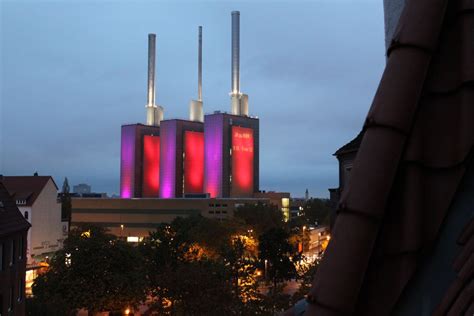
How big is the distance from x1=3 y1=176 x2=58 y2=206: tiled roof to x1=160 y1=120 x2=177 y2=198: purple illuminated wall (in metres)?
51.2

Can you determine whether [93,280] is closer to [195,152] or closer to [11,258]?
[11,258]

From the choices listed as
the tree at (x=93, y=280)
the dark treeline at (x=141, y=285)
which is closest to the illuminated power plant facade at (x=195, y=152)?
the dark treeline at (x=141, y=285)

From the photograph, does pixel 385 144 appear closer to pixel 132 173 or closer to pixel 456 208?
pixel 456 208

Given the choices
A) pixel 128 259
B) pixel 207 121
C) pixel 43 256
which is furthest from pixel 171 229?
pixel 207 121

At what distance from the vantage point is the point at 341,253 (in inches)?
92.5

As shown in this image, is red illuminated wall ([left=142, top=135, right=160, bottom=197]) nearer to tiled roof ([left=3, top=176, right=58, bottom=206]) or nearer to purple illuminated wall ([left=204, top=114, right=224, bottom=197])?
purple illuminated wall ([left=204, top=114, right=224, bottom=197])

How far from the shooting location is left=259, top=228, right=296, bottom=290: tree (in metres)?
58.5

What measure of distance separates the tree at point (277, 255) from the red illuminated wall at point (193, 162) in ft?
245

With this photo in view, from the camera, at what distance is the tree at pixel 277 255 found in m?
58.5

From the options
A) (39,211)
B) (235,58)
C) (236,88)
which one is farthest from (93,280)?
(235,58)

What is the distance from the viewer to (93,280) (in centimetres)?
3719

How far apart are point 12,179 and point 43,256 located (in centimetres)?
1718

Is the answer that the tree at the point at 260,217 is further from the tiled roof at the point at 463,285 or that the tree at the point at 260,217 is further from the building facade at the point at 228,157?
the tiled roof at the point at 463,285

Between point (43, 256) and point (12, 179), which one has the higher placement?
point (12, 179)
